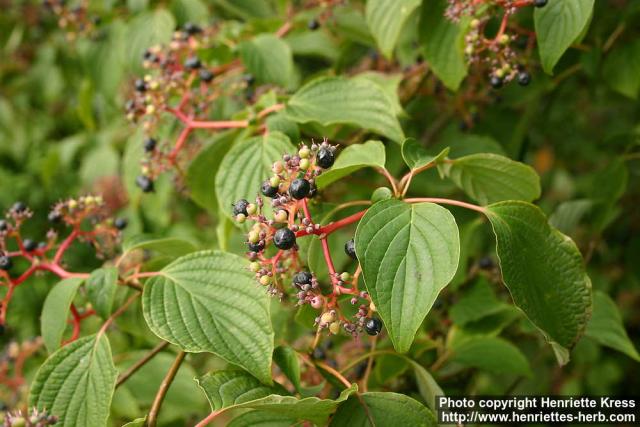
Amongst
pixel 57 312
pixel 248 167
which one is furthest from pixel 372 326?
pixel 57 312

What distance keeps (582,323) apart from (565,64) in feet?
5.67

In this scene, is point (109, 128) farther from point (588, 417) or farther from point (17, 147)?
point (588, 417)

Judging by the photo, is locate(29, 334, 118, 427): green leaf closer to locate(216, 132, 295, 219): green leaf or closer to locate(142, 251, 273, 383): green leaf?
locate(142, 251, 273, 383): green leaf

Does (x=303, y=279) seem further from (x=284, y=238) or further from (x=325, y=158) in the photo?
(x=325, y=158)

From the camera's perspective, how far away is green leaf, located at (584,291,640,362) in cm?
248

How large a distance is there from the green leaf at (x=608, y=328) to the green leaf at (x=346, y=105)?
1.17m

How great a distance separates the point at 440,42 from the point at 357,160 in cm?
99

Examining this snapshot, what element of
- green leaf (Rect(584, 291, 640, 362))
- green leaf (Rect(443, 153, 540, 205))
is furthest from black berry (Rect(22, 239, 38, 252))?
green leaf (Rect(584, 291, 640, 362))

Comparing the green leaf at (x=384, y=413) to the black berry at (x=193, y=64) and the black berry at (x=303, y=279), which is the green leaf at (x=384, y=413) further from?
the black berry at (x=193, y=64)

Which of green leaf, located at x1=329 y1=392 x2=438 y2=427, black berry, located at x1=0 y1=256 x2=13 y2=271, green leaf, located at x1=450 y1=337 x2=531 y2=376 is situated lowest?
green leaf, located at x1=450 y1=337 x2=531 y2=376

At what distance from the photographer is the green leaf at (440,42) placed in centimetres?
254

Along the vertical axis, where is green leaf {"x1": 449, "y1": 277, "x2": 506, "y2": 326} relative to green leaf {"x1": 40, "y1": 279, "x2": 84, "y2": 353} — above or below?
below

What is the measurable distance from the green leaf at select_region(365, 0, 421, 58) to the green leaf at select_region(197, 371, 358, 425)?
59.0 inches

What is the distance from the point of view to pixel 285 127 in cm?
232
